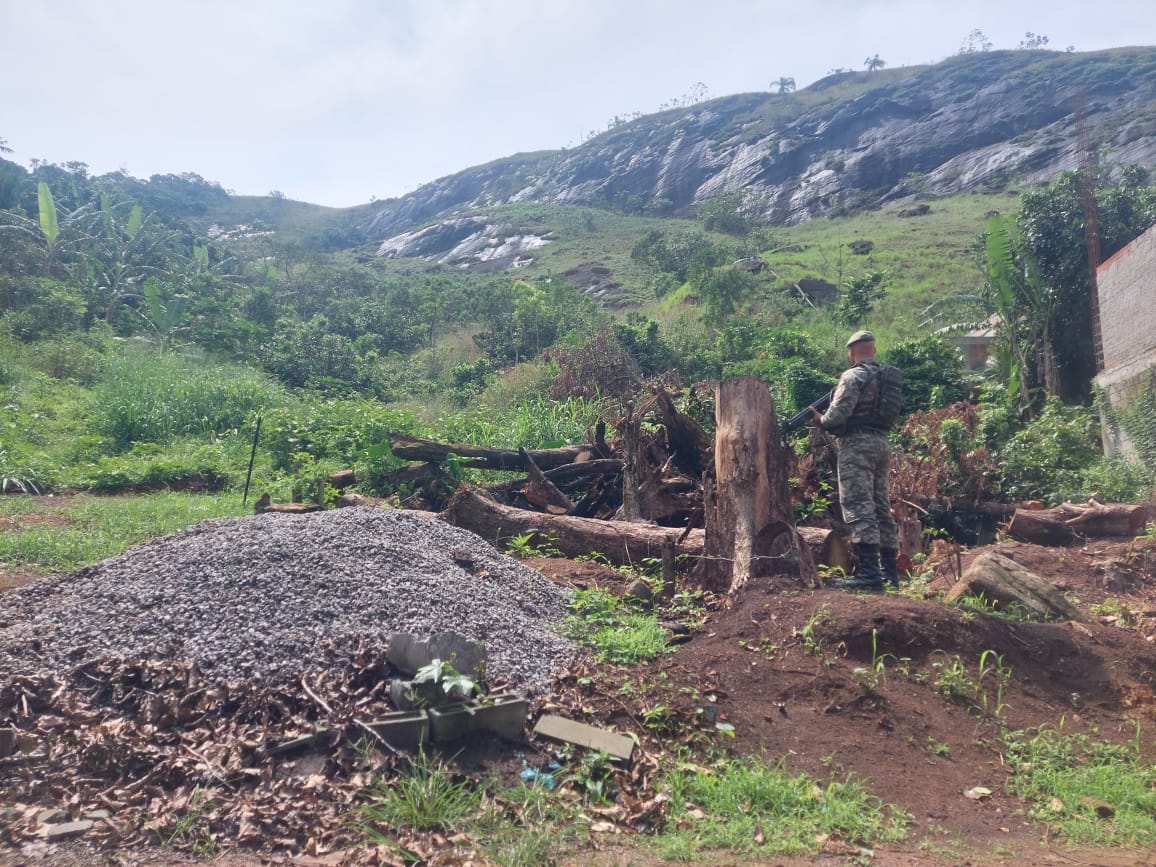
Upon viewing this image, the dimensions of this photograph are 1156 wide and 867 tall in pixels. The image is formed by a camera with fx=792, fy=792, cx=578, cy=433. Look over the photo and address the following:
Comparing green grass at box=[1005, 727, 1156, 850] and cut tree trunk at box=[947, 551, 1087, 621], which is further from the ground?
cut tree trunk at box=[947, 551, 1087, 621]

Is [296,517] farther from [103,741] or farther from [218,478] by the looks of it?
[218,478]

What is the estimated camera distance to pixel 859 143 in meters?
65.3

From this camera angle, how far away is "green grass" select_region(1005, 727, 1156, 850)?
10.0 ft

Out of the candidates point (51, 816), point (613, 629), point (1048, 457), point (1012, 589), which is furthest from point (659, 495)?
point (51, 816)

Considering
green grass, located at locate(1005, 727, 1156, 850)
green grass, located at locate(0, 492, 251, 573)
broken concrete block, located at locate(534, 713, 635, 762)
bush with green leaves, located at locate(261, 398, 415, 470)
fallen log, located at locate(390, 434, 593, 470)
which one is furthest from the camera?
bush with green leaves, located at locate(261, 398, 415, 470)

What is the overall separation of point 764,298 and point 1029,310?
1069cm

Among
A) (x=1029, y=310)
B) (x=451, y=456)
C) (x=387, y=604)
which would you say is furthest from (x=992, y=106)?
(x=387, y=604)

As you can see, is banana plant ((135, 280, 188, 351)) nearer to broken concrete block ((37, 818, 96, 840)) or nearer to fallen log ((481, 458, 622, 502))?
fallen log ((481, 458, 622, 502))

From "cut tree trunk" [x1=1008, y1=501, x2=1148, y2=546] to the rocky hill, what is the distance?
138 feet

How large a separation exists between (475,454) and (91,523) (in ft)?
12.9

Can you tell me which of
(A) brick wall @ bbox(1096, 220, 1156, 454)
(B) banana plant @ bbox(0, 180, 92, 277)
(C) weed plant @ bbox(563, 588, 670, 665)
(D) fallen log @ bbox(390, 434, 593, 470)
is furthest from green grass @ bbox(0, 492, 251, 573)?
(B) banana plant @ bbox(0, 180, 92, 277)

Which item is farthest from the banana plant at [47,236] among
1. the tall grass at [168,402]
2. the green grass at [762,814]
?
the green grass at [762,814]

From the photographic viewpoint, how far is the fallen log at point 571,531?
675 cm

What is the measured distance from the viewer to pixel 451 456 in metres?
9.14
